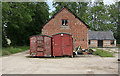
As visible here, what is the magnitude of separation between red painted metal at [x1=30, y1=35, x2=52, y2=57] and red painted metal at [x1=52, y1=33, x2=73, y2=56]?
660 mm

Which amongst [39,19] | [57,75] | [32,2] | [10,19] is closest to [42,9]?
[39,19]

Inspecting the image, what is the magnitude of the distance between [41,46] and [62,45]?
2.30 m

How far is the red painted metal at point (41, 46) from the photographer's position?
52.4 ft

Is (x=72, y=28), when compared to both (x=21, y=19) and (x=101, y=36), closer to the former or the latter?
(x=21, y=19)

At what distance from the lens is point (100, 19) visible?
170 ft

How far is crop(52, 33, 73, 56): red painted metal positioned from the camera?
16125 mm

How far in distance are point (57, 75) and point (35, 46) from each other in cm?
893

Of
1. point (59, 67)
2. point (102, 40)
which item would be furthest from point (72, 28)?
point (102, 40)

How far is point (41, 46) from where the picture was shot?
1602 centimetres

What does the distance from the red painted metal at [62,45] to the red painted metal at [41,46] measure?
2.16 ft

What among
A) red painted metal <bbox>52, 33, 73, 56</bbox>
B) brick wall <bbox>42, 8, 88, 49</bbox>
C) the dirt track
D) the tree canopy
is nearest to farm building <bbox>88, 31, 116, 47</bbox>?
the tree canopy

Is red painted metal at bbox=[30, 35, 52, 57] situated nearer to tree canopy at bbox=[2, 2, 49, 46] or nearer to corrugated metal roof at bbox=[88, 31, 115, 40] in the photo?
tree canopy at bbox=[2, 2, 49, 46]

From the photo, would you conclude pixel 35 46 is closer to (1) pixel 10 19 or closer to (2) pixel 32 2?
(1) pixel 10 19

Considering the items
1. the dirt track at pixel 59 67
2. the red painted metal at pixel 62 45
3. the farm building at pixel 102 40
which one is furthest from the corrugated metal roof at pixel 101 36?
the dirt track at pixel 59 67
